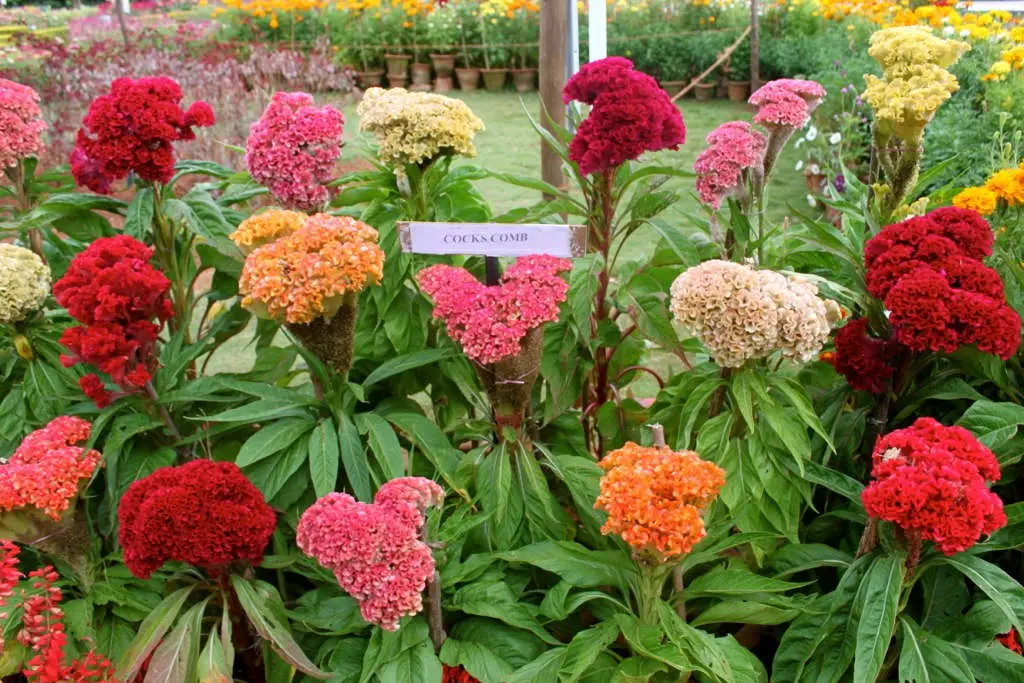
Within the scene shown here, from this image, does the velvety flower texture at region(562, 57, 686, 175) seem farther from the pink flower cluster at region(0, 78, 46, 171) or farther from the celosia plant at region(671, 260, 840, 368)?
the pink flower cluster at region(0, 78, 46, 171)

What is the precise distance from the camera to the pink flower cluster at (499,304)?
2055 millimetres

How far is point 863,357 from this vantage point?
2.34 meters

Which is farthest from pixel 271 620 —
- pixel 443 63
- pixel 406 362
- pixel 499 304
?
pixel 443 63

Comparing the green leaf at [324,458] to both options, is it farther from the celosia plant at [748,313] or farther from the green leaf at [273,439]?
the celosia plant at [748,313]

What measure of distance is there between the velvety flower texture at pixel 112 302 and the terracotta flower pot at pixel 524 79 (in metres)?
10.6

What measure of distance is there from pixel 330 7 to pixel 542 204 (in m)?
13.2

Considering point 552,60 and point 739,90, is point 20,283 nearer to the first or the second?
point 552,60

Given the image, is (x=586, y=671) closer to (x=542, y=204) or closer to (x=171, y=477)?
(x=171, y=477)

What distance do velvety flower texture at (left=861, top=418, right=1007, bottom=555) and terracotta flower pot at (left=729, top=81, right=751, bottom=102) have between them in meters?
9.83

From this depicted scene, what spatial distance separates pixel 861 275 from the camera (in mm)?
2559

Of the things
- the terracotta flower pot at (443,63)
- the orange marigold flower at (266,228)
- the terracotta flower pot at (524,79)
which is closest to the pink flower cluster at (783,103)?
the orange marigold flower at (266,228)

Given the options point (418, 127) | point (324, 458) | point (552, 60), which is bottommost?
point (324, 458)

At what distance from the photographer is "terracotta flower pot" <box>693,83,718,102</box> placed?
11.2m

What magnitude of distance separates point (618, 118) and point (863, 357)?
0.90m
